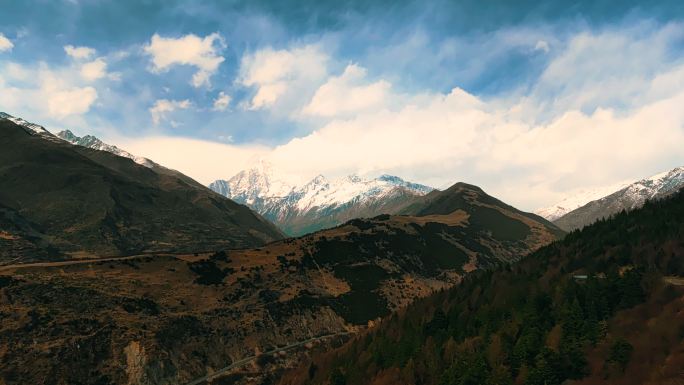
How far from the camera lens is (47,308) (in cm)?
16338

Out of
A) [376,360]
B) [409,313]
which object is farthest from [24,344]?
[409,313]

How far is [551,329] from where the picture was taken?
389ft

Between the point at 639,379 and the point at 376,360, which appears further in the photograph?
the point at 376,360

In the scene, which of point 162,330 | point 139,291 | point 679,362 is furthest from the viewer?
point 139,291

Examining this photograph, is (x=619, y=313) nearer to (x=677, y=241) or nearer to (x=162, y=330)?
(x=677, y=241)

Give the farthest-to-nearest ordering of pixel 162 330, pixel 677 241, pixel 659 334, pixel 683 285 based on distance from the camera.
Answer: pixel 162 330
pixel 677 241
pixel 683 285
pixel 659 334

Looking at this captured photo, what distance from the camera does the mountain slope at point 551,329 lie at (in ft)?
313

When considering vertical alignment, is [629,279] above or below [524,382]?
above

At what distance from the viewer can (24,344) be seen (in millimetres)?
143500

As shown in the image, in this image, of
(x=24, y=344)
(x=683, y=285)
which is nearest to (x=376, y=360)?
(x=683, y=285)

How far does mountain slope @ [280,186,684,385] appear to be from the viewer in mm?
95312

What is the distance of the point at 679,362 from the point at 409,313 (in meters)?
103

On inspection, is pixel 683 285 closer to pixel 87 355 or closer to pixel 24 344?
pixel 87 355

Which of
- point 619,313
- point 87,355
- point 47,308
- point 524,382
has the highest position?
point 47,308
